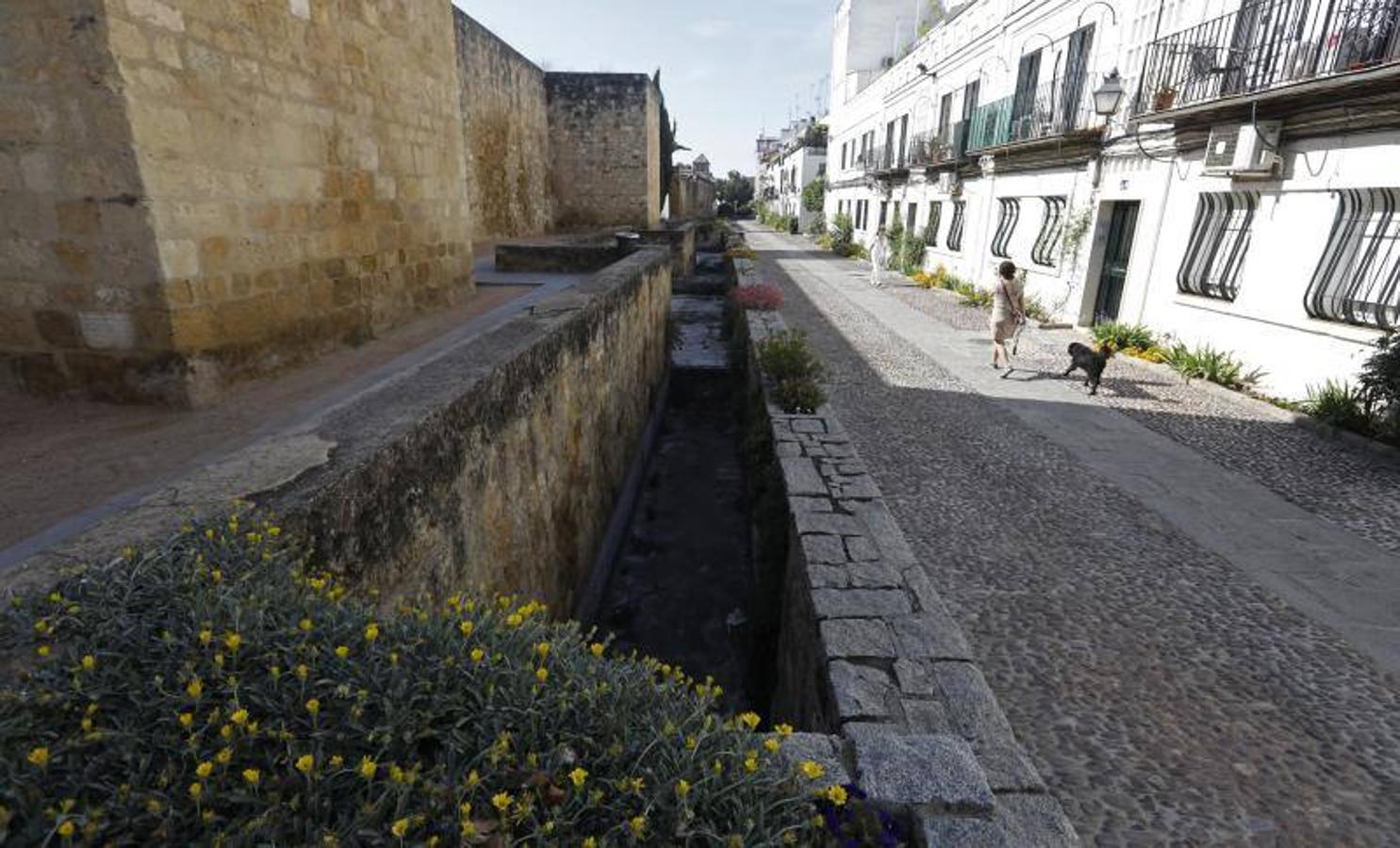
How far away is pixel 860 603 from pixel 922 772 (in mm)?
1344

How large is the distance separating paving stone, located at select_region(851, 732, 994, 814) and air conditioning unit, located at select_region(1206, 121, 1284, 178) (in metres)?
8.90

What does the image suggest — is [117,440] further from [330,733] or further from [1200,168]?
[1200,168]

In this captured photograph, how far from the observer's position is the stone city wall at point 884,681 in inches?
72.5

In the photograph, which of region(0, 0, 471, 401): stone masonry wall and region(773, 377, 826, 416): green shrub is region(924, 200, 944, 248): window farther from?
region(0, 0, 471, 401): stone masonry wall

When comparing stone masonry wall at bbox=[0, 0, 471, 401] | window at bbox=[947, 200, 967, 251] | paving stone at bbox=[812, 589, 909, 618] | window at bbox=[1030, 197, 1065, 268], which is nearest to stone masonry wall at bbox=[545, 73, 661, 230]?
window at bbox=[947, 200, 967, 251]

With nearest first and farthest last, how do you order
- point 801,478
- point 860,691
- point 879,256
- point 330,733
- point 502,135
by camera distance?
point 330,733, point 860,691, point 801,478, point 502,135, point 879,256

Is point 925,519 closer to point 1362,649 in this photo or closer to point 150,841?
point 1362,649

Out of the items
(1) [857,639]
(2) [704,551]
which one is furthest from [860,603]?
(2) [704,551]

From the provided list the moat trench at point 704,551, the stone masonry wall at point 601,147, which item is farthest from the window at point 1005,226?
the stone masonry wall at point 601,147

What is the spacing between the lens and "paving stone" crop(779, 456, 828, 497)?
4465 millimetres

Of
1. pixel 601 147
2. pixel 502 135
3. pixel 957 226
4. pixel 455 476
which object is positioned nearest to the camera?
pixel 455 476

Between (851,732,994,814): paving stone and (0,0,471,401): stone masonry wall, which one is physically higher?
(0,0,471,401): stone masonry wall

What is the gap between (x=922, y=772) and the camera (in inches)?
74.1

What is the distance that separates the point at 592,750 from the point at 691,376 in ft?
31.6
